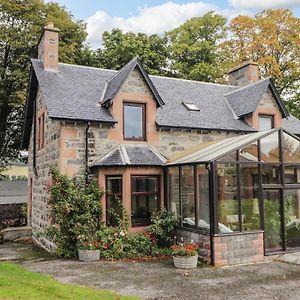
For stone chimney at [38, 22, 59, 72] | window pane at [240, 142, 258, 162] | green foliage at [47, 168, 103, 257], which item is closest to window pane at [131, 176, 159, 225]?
green foliage at [47, 168, 103, 257]

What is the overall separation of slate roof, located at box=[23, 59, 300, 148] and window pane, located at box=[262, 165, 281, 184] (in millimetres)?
4066

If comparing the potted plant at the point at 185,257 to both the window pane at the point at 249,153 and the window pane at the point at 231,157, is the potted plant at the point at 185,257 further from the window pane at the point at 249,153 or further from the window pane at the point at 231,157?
the window pane at the point at 249,153

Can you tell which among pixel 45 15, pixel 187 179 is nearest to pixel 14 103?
pixel 45 15

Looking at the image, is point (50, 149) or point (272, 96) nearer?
point (50, 149)

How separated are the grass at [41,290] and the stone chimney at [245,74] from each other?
16.0 m

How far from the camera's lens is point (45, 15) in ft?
83.1

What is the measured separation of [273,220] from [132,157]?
5498 millimetres

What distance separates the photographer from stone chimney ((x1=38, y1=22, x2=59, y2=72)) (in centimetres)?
1612

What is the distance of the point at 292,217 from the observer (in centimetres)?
1289

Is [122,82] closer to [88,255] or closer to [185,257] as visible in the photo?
[88,255]

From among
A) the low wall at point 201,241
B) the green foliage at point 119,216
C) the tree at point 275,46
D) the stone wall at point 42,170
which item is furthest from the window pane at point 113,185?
the tree at point 275,46

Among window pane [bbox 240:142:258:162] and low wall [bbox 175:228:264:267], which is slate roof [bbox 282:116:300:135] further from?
low wall [bbox 175:228:264:267]

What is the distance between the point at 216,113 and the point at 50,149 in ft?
26.2

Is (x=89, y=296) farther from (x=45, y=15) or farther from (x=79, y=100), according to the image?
(x=45, y=15)
